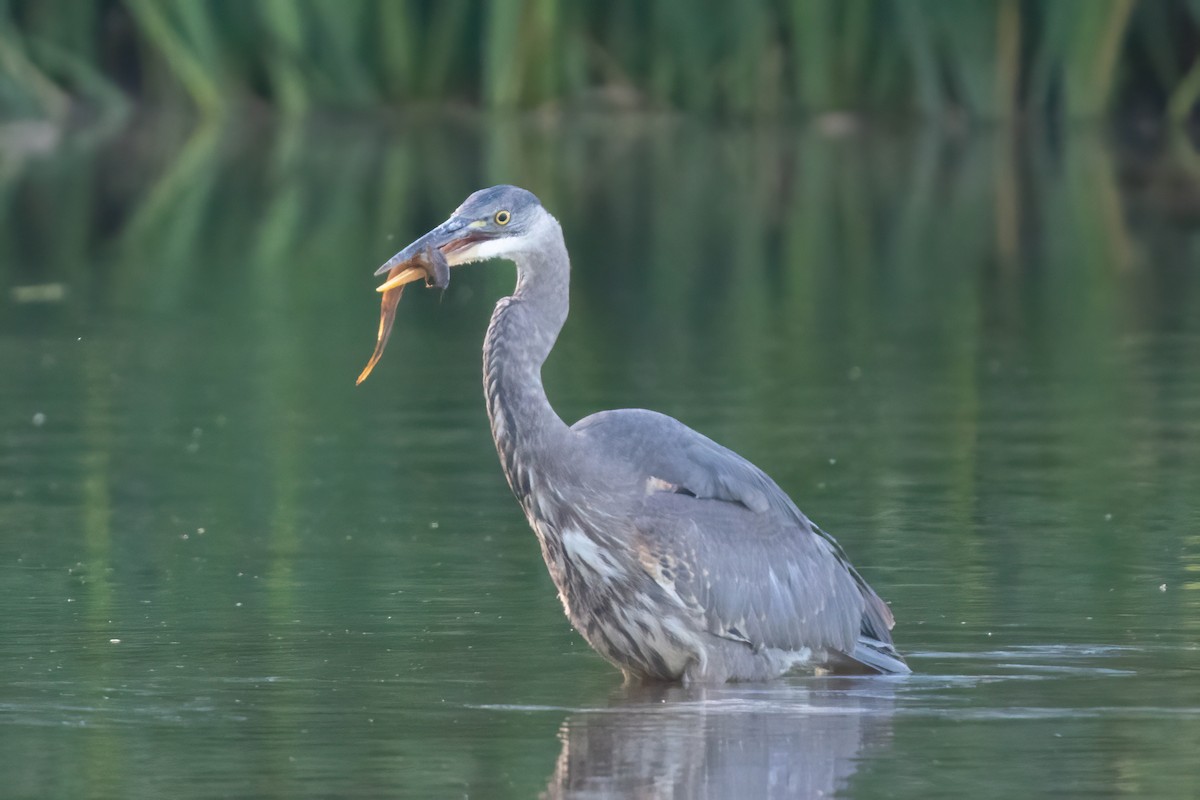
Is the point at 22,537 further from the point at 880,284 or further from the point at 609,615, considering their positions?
the point at 880,284

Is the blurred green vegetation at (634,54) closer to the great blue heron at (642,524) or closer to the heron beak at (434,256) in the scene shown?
the great blue heron at (642,524)

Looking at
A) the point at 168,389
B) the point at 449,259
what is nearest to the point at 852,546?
the point at 449,259

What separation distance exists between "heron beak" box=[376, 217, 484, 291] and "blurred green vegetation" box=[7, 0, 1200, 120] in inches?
776

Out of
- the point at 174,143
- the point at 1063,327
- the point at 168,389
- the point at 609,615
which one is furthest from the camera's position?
the point at 174,143

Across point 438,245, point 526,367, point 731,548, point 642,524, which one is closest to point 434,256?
point 438,245

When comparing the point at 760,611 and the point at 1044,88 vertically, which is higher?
the point at 1044,88

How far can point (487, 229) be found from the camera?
7648 mm

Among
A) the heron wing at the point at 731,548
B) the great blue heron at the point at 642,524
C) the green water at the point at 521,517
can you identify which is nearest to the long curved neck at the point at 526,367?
the great blue heron at the point at 642,524

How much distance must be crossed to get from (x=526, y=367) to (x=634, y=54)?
23646 millimetres

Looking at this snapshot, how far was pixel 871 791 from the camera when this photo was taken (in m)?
6.23

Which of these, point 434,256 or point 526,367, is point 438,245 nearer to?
point 434,256

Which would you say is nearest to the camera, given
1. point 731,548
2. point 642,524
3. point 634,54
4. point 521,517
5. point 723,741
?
point 723,741

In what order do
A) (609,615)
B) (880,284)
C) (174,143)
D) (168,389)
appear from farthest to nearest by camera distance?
1. (174,143)
2. (880,284)
3. (168,389)
4. (609,615)

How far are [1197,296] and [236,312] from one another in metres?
5.97
